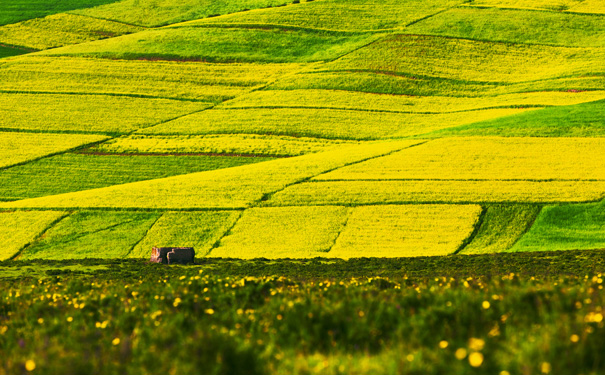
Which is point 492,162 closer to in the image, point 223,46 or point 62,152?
point 62,152

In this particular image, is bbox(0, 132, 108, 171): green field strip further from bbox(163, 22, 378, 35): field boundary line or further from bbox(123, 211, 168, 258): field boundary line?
bbox(163, 22, 378, 35): field boundary line

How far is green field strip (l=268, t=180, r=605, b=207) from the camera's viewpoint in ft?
139

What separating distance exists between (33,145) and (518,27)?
57528 mm

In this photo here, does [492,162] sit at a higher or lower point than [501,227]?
higher

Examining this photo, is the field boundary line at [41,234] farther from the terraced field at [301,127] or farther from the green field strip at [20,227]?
the terraced field at [301,127]

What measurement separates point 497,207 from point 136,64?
175ft

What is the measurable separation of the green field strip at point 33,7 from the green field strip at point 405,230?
79415 mm

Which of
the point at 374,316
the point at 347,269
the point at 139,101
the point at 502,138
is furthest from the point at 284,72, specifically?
the point at 374,316

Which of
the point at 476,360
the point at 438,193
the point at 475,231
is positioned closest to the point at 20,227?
the point at 438,193

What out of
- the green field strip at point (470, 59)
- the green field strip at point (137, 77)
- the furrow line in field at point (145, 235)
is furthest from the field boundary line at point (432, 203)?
the green field strip at point (470, 59)

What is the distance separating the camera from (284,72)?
81625mm

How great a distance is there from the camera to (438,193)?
144 ft

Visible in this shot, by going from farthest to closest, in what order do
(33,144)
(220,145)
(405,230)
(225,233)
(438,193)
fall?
(33,144) → (220,145) → (438,193) → (225,233) → (405,230)

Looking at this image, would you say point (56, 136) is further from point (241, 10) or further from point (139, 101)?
point (241, 10)
